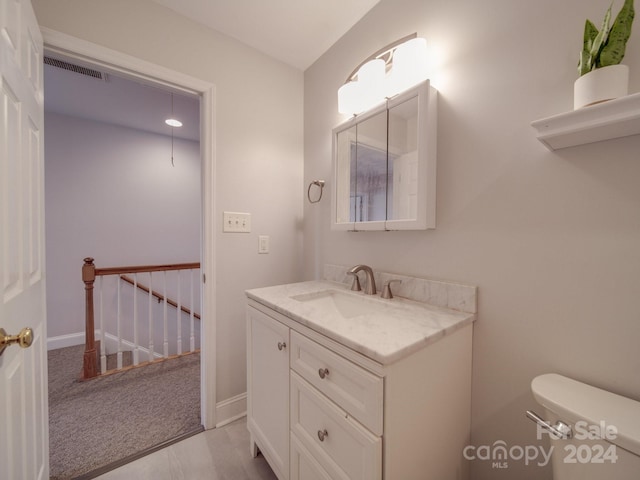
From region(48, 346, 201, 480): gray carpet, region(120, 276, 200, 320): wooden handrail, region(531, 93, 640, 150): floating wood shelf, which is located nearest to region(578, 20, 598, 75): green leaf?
region(531, 93, 640, 150): floating wood shelf

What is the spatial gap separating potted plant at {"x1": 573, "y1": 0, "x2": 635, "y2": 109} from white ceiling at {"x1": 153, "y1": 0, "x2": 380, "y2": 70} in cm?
113

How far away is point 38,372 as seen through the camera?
971mm

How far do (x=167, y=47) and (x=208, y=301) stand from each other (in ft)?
4.83

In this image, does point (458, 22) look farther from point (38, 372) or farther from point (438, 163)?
point (38, 372)

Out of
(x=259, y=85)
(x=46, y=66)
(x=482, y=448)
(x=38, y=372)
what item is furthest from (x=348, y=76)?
(x=46, y=66)

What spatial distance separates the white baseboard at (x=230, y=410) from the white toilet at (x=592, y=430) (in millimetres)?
1582

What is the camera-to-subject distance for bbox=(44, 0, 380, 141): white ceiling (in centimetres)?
139

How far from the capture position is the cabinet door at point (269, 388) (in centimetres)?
103

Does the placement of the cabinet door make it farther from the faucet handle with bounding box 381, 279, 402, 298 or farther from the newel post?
the newel post

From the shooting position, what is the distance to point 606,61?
65 cm

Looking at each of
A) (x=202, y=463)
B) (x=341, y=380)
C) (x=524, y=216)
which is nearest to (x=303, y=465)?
(x=341, y=380)

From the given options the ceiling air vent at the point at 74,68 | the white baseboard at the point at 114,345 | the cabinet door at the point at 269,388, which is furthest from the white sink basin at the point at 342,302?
the white baseboard at the point at 114,345

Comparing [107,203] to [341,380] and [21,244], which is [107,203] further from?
[341,380]

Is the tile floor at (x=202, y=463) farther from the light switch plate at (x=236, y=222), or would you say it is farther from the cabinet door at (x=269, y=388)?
the light switch plate at (x=236, y=222)
